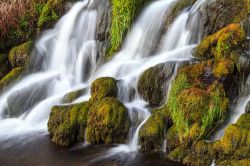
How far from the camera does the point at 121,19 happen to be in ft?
40.3

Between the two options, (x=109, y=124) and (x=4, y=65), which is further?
(x=4, y=65)

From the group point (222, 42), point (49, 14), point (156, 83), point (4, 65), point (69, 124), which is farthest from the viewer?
point (49, 14)

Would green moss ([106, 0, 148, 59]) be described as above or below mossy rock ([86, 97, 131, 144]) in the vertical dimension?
above

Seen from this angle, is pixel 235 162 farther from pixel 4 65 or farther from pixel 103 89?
pixel 4 65

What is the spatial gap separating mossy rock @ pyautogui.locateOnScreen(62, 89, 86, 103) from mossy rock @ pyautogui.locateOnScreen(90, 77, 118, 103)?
1.10 m

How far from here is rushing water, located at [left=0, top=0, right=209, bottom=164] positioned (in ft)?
32.8

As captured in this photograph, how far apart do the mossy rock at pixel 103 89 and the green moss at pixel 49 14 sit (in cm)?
561

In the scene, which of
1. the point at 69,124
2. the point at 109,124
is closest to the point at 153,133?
the point at 109,124

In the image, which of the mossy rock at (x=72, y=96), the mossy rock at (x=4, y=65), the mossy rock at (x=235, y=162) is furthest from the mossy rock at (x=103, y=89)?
the mossy rock at (x=4, y=65)

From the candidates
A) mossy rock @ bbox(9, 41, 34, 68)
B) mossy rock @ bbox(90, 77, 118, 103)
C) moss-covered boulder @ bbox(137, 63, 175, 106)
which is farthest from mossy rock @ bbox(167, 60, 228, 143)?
mossy rock @ bbox(9, 41, 34, 68)

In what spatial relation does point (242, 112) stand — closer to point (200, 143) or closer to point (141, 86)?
point (200, 143)

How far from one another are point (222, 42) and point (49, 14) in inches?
292

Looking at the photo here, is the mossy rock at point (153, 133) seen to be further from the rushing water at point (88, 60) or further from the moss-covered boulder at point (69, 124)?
the moss-covered boulder at point (69, 124)

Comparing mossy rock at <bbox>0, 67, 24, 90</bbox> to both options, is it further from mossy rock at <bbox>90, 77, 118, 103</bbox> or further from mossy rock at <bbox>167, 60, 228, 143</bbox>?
mossy rock at <bbox>167, 60, 228, 143</bbox>
